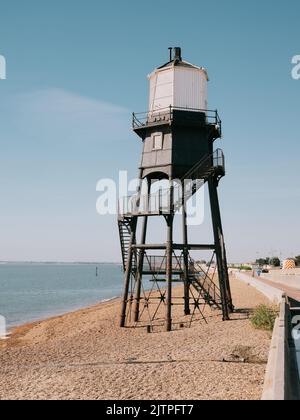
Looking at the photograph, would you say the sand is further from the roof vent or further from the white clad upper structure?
the roof vent

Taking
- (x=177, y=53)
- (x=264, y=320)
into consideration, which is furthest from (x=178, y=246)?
(x=177, y=53)

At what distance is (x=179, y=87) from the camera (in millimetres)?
22219

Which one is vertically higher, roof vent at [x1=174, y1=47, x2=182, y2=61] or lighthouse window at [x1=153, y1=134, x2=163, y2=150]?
roof vent at [x1=174, y1=47, x2=182, y2=61]

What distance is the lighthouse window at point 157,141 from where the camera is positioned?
72.8ft

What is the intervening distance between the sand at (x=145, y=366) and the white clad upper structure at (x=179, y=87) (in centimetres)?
1152

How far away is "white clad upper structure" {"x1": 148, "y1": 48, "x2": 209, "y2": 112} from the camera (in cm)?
2216

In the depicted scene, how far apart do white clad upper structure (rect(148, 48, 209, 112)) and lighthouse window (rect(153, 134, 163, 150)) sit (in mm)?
1444

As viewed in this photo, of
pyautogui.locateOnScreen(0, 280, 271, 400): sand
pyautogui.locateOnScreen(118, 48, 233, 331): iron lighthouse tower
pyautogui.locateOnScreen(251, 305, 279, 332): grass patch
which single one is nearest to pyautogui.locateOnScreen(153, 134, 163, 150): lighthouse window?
pyautogui.locateOnScreen(118, 48, 233, 331): iron lighthouse tower

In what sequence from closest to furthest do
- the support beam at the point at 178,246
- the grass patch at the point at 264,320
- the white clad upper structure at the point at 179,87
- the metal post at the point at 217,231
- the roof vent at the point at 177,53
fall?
1. the grass patch at the point at 264,320
2. the support beam at the point at 178,246
3. the white clad upper structure at the point at 179,87
4. the metal post at the point at 217,231
5. the roof vent at the point at 177,53

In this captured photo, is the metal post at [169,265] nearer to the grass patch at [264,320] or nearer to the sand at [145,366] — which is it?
the sand at [145,366]

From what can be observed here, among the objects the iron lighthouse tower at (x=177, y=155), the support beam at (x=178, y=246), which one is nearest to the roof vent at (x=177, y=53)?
the iron lighthouse tower at (x=177, y=155)

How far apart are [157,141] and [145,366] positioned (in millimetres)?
12737

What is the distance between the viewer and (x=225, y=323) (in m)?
20.8
